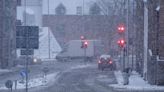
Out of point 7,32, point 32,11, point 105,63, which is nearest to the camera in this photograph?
point 105,63

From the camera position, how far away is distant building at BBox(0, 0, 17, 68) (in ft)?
174

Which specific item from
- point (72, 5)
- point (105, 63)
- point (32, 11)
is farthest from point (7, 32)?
point (32, 11)

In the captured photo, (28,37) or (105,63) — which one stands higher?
(28,37)

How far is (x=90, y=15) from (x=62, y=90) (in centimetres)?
5830

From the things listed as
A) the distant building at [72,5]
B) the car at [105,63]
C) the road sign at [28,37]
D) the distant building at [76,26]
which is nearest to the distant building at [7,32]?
the car at [105,63]

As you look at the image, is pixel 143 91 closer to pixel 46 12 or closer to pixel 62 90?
pixel 62 90

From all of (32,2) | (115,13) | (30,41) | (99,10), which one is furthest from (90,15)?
(30,41)

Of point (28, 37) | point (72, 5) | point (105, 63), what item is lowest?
point (105, 63)

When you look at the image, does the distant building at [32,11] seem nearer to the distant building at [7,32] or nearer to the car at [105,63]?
the distant building at [7,32]

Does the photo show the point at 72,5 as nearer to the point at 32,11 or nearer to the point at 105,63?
the point at 32,11

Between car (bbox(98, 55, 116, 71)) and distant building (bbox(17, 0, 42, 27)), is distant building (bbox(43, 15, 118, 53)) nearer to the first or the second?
distant building (bbox(17, 0, 42, 27))

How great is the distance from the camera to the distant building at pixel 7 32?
174 feet

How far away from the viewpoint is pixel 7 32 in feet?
180

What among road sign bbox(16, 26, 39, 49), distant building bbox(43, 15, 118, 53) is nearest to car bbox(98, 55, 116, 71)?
distant building bbox(43, 15, 118, 53)
